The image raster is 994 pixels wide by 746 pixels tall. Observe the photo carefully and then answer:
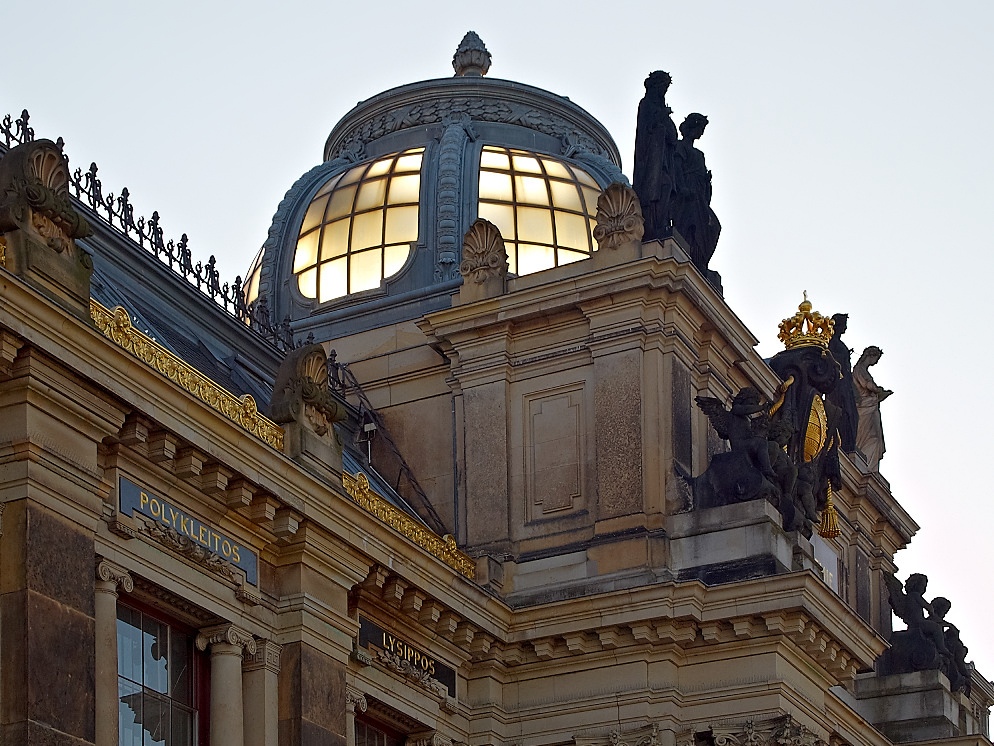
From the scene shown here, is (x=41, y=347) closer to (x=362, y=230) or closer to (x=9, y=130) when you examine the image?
(x=9, y=130)

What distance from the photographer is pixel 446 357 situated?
34219 mm

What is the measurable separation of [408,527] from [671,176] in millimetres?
7745

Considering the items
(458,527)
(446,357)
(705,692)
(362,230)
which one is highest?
(362,230)

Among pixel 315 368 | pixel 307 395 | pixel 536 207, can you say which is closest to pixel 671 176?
pixel 536 207

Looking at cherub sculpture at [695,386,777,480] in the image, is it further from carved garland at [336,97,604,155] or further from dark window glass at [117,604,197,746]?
carved garland at [336,97,604,155]

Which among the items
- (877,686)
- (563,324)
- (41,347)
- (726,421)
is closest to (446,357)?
(563,324)

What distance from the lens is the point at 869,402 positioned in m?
Answer: 43.1

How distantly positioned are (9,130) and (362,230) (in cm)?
1160

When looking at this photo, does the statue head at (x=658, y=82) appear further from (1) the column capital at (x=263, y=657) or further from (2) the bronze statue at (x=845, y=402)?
(1) the column capital at (x=263, y=657)

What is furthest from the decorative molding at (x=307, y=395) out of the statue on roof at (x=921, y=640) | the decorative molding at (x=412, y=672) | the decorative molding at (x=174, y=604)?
the statue on roof at (x=921, y=640)

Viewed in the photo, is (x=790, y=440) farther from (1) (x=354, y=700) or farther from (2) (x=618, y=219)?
(1) (x=354, y=700)

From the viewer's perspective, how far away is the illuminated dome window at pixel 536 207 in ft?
128

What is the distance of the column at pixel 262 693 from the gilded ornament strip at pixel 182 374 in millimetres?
2340

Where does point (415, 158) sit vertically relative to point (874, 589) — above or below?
above
